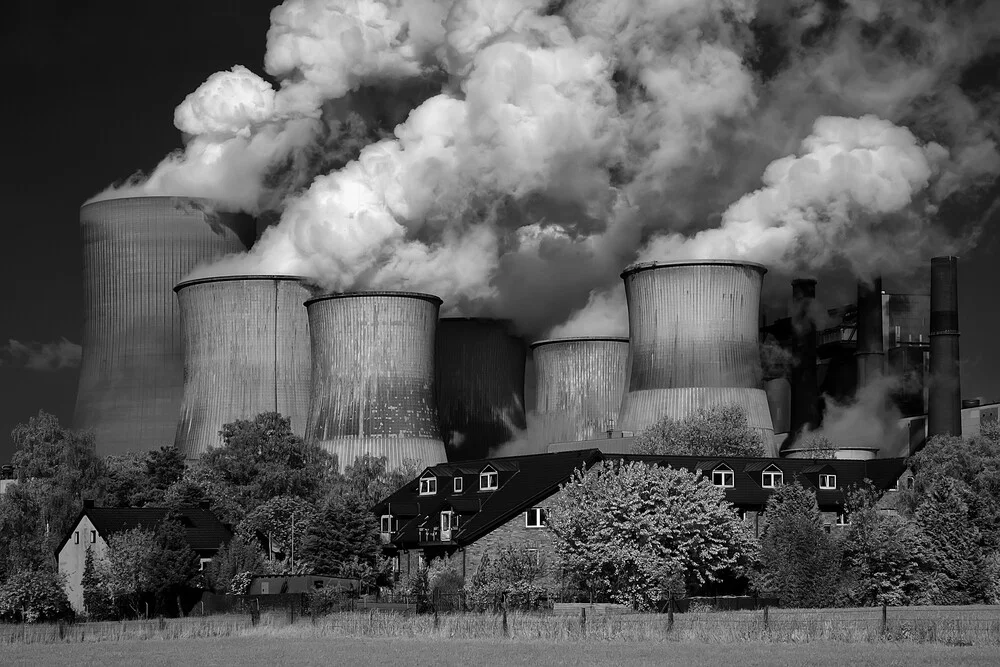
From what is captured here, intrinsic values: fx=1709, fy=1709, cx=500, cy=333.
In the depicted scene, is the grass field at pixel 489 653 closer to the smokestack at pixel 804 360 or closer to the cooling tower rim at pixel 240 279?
the cooling tower rim at pixel 240 279

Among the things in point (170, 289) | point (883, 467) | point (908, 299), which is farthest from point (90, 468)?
point (908, 299)

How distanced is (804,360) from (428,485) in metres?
29.5

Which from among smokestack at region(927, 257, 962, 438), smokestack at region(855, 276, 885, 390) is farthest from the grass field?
Result: smokestack at region(855, 276, 885, 390)

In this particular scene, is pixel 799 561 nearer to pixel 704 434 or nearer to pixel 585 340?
pixel 704 434

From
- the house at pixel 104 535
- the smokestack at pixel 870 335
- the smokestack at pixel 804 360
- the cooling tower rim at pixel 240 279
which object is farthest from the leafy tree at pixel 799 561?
the smokestack at pixel 804 360

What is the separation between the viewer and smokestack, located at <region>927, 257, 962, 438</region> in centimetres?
6231

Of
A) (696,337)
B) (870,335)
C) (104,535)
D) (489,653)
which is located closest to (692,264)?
(696,337)

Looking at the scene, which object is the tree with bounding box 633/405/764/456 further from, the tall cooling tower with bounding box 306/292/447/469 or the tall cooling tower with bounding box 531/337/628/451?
the tall cooling tower with bounding box 531/337/628/451

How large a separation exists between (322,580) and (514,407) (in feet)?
108

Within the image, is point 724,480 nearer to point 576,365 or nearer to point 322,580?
point 322,580

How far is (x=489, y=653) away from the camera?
25.1 metres

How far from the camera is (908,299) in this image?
7362 centimetres

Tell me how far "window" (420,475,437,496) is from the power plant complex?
40.7 ft

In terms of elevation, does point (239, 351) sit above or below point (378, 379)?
above
